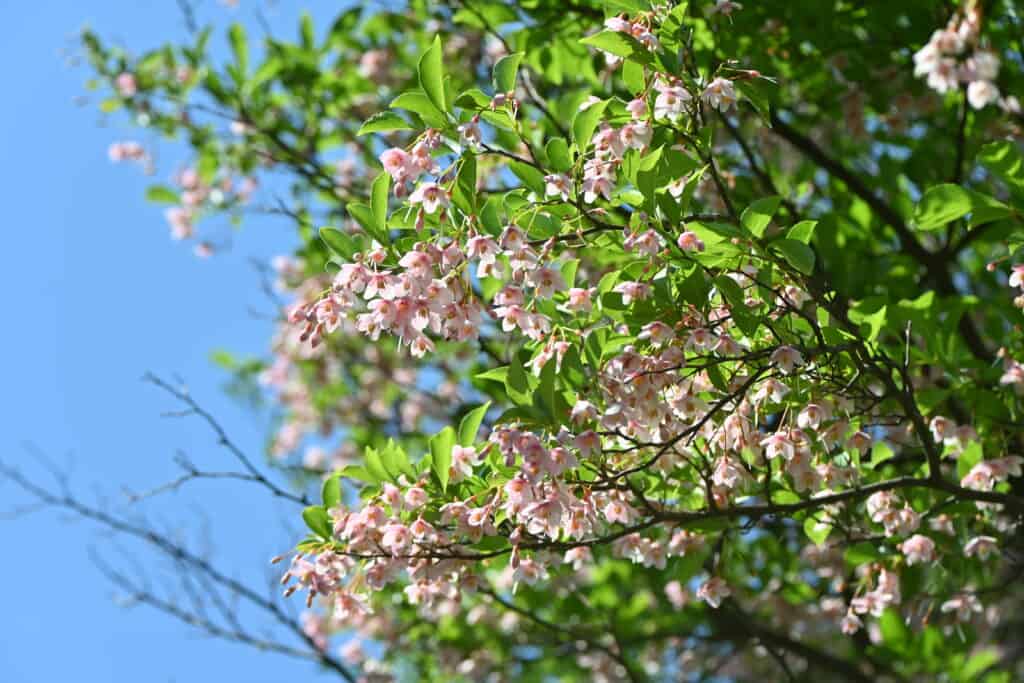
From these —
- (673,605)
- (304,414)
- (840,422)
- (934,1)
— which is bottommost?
(840,422)

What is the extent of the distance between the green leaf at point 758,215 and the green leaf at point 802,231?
9 centimetres

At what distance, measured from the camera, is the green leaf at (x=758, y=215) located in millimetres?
2258

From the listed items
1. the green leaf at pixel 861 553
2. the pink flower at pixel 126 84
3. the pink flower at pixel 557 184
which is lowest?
the green leaf at pixel 861 553

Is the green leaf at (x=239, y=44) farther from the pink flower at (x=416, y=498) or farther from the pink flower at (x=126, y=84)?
the pink flower at (x=416, y=498)

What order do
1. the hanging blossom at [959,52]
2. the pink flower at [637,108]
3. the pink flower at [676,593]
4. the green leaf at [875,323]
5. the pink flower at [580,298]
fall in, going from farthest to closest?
the pink flower at [676,593], the green leaf at [875,323], the pink flower at [580,298], the pink flower at [637,108], the hanging blossom at [959,52]

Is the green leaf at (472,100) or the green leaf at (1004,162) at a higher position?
the green leaf at (472,100)

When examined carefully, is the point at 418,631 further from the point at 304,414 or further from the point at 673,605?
the point at 304,414

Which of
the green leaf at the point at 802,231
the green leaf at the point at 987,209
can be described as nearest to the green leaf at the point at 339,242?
the green leaf at the point at 802,231

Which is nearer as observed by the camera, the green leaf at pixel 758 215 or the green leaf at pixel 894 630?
the green leaf at pixel 758 215

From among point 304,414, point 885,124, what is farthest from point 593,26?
point 304,414

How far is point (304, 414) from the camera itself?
811 centimetres

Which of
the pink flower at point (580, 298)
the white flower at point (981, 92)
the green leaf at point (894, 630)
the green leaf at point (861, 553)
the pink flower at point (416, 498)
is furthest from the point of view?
the green leaf at point (894, 630)

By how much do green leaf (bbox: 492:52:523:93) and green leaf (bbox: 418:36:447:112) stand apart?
159 millimetres

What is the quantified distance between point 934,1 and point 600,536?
2.06 meters
